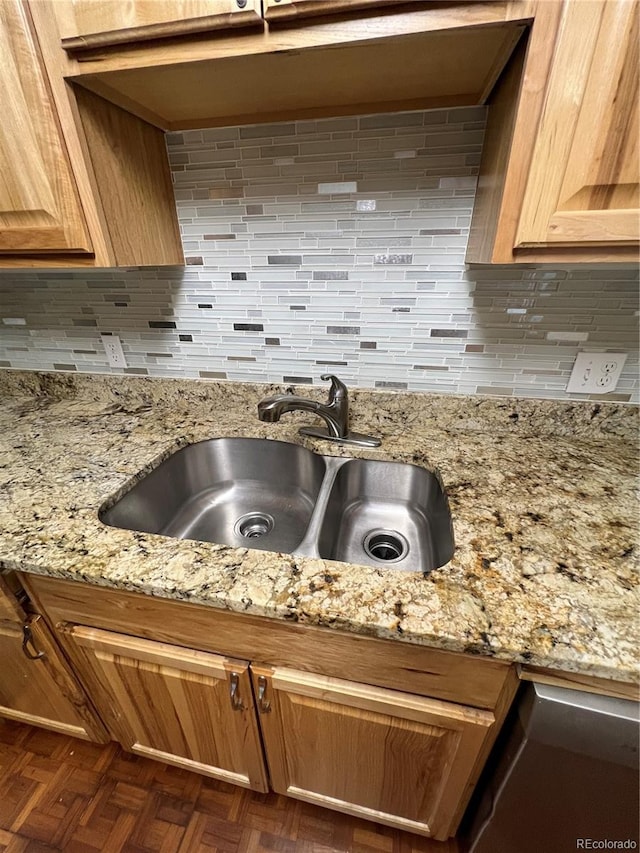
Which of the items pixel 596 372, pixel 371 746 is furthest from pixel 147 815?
pixel 596 372

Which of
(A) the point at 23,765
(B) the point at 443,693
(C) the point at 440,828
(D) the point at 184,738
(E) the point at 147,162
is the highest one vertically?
(E) the point at 147,162

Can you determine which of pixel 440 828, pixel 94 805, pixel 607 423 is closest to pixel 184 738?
pixel 94 805

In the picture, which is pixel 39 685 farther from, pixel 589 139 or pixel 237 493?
pixel 589 139

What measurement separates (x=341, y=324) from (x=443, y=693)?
86 cm

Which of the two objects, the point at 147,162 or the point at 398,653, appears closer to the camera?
the point at 398,653

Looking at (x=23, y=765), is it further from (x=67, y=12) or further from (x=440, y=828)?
(x=67, y=12)

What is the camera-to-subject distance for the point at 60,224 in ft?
2.39

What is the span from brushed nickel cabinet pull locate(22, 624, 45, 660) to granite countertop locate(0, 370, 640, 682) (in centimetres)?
26

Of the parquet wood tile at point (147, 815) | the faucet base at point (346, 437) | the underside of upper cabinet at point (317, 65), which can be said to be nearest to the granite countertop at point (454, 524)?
the faucet base at point (346, 437)

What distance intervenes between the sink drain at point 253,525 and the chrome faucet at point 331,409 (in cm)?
29

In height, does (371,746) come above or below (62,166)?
below

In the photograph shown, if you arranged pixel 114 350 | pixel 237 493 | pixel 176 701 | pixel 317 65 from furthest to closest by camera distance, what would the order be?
1. pixel 114 350
2. pixel 237 493
3. pixel 176 701
4. pixel 317 65

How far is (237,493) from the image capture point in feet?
3.55

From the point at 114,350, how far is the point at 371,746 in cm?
129
